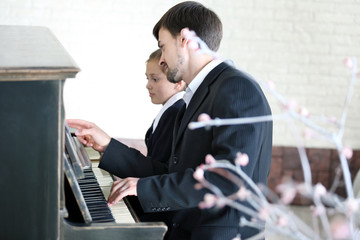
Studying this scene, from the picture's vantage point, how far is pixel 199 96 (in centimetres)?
200

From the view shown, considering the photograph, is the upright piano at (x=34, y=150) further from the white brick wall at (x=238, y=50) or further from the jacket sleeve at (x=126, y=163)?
the white brick wall at (x=238, y=50)

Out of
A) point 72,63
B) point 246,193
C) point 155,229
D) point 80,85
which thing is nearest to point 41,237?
point 155,229

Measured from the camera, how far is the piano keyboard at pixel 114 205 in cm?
183

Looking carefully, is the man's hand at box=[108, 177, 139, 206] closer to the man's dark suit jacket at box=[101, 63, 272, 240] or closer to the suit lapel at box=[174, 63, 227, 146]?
the man's dark suit jacket at box=[101, 63, 272, 240]

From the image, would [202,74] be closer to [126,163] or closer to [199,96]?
[199,96]

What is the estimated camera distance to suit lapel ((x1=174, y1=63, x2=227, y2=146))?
1.99 meters

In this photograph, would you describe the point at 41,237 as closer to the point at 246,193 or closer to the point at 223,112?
the point at 223,112

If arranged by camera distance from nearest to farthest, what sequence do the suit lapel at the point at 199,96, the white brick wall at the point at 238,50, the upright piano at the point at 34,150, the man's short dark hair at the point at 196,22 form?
1. the upright piano at the point at 34,150
2. the suit lapel at the point at 199,96
3. the man's short dark hair at the point at 196,22
4. the white brick wall at the point at 238,50

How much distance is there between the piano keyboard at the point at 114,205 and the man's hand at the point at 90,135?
13cm

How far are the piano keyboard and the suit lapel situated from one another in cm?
32

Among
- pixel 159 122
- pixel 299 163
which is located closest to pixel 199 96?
pixel 159 122

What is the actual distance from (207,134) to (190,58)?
319 mm

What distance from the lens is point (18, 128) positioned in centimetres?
135

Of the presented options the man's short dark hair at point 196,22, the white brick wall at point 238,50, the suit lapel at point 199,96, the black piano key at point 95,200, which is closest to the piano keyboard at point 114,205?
the black piano key at point 95,200
